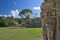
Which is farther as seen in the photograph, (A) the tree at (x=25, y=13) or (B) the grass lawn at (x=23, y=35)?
(A) the tree at (x=25, y=13)

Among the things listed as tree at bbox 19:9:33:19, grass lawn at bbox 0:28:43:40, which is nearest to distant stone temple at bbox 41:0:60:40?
grass lawn at bbox 0:28:43:40

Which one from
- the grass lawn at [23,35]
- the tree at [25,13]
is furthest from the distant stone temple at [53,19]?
the tree at [25,13]

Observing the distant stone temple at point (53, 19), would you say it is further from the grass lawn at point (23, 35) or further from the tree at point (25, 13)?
the tree at point (25, 13)

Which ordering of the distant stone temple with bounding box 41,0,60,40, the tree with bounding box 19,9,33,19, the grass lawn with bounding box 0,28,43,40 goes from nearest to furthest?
the distant stone temple with bounding box 41,0,60,40
the grass lawn with bounding box 0,28,43,40
the tree with bounding box 19,9,33,19

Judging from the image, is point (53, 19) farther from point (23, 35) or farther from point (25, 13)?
point (25, 13)

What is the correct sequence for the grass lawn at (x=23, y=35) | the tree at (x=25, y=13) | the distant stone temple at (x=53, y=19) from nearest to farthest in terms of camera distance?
A: the distant stone temple at (x=53, y=19) → the grass lawn at (x=23, y=35) → the tree at (x=25, y=13)

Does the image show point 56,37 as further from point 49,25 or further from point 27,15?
point 27,15

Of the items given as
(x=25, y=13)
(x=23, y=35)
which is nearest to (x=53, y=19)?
(x=23, y=35)

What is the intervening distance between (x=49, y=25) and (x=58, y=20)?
0.17 meters

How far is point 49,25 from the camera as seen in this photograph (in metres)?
3.08

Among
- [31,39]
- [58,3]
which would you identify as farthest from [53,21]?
[31,39]

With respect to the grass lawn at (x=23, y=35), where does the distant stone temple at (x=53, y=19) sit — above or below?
above

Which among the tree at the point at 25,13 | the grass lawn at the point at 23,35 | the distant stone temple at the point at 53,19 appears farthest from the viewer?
the tree at the point at 25,13

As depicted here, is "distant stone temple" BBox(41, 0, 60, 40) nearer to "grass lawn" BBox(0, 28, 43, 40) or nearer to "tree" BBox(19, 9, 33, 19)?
"grass lawn" BBox(0, 28, 43, 40)
